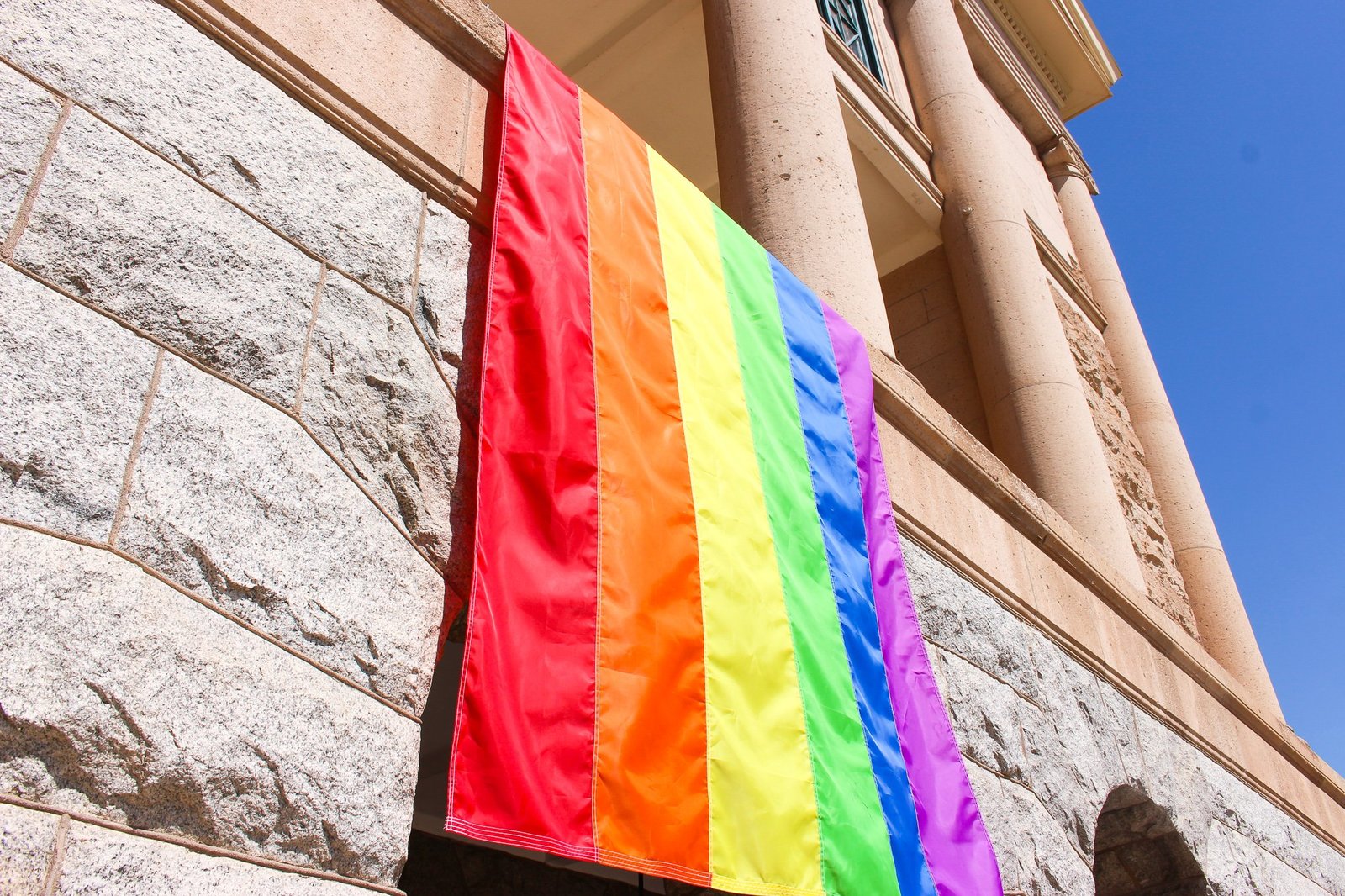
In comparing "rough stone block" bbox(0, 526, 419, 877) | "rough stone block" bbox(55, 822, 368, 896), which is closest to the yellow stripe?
"rough stone block" bbox(0, 526, 419, 877)

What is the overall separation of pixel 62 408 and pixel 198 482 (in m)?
0.27

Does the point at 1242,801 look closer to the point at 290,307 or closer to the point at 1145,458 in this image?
the point at 1145,458

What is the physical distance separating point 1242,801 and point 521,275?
628cm

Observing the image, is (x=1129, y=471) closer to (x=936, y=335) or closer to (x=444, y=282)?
(x=936, y=335)

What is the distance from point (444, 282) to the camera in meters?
2.92

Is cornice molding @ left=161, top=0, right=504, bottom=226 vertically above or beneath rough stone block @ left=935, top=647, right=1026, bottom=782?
above

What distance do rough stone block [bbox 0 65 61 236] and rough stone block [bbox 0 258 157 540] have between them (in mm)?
166

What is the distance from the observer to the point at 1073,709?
5.34 m

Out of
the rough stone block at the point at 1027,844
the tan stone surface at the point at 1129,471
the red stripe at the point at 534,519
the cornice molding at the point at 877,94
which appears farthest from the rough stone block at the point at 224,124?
the tan stone surface at the point at 1129,471

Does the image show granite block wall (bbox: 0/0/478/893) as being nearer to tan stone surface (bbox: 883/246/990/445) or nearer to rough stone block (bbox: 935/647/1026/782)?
rough stone block (bbox: 935/647/1026/782)

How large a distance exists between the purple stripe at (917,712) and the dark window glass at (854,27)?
5936mm

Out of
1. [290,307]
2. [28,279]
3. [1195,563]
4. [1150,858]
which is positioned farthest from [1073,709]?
[1195,563]

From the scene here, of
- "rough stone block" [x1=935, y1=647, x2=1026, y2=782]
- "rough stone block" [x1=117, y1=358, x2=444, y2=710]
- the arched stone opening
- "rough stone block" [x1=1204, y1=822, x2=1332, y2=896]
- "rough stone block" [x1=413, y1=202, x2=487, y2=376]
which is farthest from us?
"rough stone block" [x1=1204, y1=822, x2=1332, y2=896]

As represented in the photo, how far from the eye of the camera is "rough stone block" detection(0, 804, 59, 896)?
1560 mm
